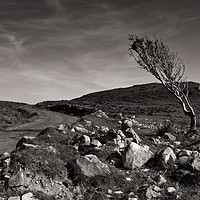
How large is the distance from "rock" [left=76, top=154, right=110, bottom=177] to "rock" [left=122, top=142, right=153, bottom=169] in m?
0.96

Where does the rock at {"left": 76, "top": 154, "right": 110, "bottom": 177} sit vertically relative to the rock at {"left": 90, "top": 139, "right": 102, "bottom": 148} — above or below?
below

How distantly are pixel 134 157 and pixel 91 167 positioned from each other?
1.93 metres

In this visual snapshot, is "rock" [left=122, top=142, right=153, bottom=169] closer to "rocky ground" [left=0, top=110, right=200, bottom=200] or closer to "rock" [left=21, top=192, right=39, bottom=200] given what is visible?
"rocky ground" [left=0, top=110, right=200, bottom=200]

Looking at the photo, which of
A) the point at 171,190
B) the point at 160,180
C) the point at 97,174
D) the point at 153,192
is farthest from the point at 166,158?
the point at 97,174

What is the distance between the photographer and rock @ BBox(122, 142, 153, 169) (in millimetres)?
10484

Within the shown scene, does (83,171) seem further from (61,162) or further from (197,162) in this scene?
(197,162)

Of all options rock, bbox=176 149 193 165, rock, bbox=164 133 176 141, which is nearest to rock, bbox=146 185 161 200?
rock, bbox=176 149 193 165

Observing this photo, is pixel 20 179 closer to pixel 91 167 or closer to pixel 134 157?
pixel 91 167

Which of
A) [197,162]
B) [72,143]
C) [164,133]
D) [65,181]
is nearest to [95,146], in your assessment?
[72,143]

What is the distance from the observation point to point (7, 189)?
8359 millimetres

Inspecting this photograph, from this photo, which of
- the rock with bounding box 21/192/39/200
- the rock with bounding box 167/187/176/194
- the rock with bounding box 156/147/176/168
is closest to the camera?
the rock with bounding box 21/192/39/200

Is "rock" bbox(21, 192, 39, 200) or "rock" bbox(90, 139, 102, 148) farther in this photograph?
"rock" bbox(90, 139, 102, 148)

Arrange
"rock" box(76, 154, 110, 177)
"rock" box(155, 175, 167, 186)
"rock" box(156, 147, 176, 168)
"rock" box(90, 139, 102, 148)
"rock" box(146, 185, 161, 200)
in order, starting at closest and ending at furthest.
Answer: "rock" box(146, 185, 161, 200) → "rock" box(155, 175, 167, 186) → "rock" box(76, 154, 110, 177) → "rock" box(156, 147, 176, 168) → "rock" box(90, 139, 102, 148)

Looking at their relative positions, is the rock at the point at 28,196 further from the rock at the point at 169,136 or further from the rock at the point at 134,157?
the rock at the point at 169,136
